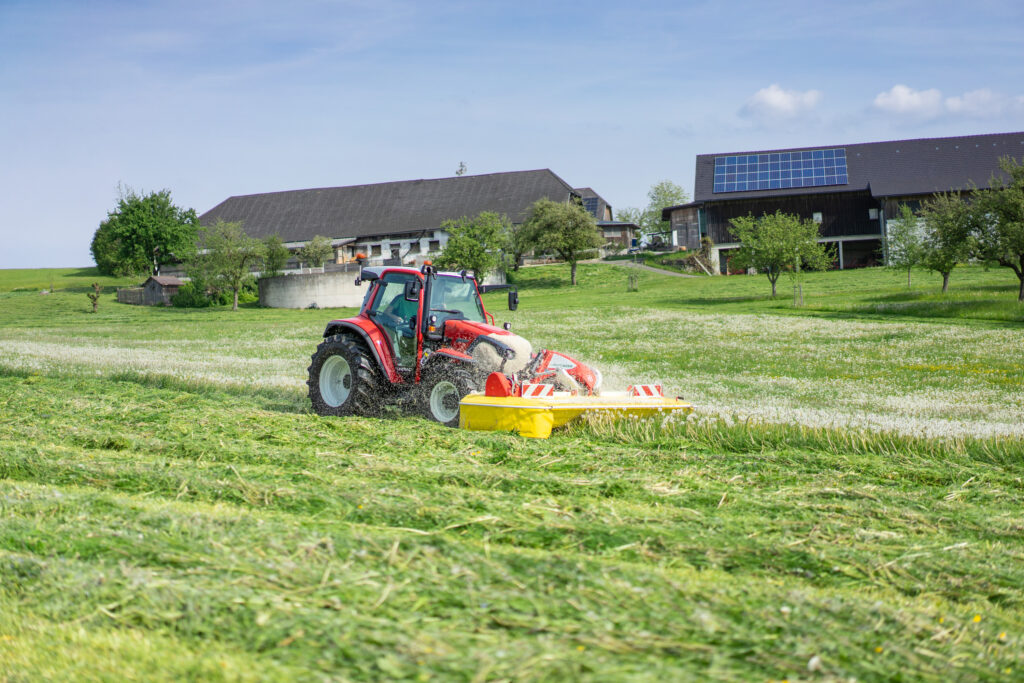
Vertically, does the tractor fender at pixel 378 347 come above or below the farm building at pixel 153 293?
below

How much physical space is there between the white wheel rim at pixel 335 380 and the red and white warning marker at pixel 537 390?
317cm

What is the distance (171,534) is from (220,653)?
156cm

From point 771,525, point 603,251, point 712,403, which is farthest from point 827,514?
point 603,251

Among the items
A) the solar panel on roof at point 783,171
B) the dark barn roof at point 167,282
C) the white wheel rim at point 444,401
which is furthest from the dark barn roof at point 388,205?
the white wheel rim at point 444,401

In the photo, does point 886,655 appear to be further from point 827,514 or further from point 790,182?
point 790,182

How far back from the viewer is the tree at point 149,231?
72.0 meters

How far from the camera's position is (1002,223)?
102 feet

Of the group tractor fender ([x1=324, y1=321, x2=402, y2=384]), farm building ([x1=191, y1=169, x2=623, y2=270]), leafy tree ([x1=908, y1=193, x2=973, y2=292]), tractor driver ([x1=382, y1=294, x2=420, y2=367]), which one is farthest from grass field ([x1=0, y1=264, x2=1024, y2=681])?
farm building ([x1=191, y1=169, x2=623, y2=270])

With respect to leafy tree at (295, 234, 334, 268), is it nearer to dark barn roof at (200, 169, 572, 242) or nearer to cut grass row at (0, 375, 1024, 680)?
dark barn roof at (200, 169, 572, 242)

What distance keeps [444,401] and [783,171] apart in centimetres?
5385

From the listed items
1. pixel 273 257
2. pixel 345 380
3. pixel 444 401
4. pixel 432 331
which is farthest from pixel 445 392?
pixel 273 257

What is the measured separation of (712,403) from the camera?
12.6m

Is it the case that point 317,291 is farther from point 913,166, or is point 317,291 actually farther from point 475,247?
point 913,166

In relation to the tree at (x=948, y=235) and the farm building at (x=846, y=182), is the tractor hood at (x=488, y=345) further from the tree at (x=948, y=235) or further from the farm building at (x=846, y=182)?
the farm building at (x=846, y=182)
